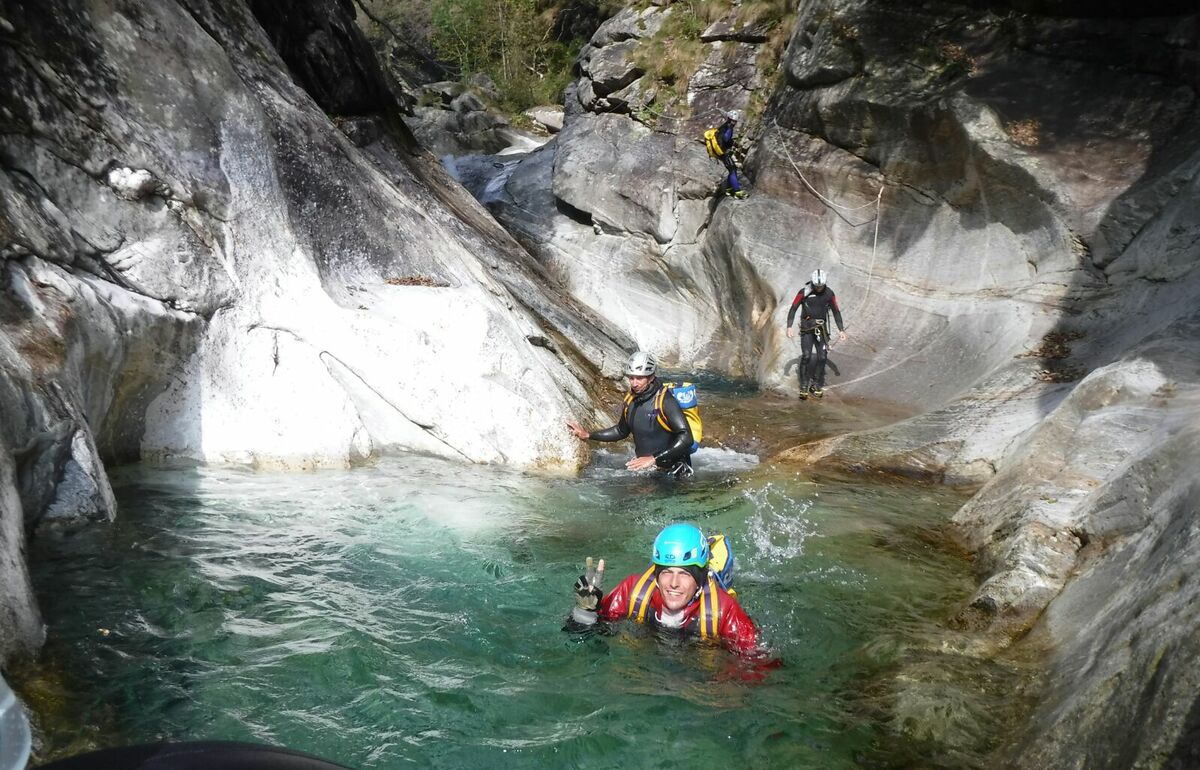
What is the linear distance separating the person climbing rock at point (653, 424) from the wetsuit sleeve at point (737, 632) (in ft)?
13.3

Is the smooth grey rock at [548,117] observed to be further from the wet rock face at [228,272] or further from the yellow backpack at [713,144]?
the wet rock face at [228,272]

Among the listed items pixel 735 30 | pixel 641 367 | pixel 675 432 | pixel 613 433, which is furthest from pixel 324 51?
pixel 735 30

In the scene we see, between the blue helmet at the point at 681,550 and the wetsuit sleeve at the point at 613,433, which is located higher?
the wetsuit sleeve at the point at 613,433

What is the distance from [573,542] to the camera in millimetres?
8188

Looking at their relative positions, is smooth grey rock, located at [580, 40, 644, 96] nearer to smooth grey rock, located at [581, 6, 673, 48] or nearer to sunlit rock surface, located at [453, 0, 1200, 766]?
sunlit rock surface, located at [453, 0, 1200, 766]

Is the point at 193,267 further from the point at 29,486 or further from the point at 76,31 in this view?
the point at 29,486

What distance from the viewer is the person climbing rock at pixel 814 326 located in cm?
1564

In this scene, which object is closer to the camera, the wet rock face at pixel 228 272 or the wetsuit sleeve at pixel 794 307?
the wet rock face at pixel 228 272

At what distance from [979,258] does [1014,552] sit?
32.5ft

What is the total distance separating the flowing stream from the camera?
15.7 ft

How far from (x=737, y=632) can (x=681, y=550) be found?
65 cm

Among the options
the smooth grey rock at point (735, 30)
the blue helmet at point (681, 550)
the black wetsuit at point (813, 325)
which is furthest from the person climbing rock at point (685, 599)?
the smooth grey rock at point (735, 30)

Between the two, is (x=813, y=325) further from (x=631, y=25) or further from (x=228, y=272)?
(x=631, y=25)

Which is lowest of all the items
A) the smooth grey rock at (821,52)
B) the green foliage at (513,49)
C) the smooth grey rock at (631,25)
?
the smooth grey rock at (821,52)
